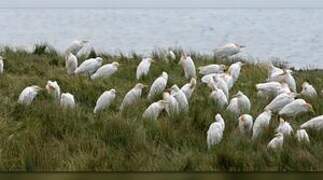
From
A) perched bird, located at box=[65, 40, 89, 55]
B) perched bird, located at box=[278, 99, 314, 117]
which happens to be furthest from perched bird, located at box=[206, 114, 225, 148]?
perched bird, located at box=[65, 40, 89, 55]

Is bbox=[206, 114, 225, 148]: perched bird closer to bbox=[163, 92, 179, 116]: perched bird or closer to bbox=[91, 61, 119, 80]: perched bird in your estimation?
bbox=[163, 92, 179, 116]: perched bird

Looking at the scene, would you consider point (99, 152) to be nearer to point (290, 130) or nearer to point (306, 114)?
point (290, 130)

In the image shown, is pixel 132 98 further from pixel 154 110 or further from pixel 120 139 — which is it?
pixel 120 139

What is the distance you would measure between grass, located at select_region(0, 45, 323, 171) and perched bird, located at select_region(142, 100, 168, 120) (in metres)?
0.09

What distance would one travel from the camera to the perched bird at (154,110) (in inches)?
245

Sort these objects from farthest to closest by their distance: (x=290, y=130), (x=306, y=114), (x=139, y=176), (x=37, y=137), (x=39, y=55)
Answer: (x=39, y=55) < (x=306, y=114) < (x=290, y=130) < (x=37, y=137) < (x=139, y=176)

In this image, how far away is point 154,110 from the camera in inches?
249

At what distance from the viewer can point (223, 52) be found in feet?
37.9

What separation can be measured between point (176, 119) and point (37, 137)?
1569mm

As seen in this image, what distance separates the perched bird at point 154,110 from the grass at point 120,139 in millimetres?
86

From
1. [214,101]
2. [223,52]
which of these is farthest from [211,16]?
[214,101]

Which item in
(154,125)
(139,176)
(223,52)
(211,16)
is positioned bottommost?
(211,16)

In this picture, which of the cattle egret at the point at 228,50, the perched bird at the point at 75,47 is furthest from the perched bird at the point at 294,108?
the perched bird at the point at 75,47

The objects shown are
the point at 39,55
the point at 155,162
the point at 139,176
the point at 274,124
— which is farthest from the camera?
the point at 39,55
